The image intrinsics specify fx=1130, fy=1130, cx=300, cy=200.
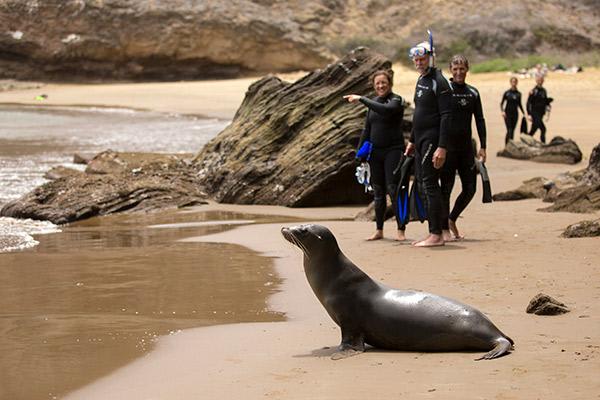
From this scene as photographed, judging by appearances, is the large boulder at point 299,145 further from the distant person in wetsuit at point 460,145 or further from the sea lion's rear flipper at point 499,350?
the sea lion's rear flipper at point 499,350

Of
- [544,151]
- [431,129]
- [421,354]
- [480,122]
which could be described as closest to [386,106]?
[431,129]

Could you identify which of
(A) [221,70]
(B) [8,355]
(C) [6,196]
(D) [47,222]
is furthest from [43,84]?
(B) [8,355]

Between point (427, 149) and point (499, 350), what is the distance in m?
4.32

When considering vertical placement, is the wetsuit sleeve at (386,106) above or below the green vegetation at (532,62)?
below

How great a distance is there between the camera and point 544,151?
1862cm

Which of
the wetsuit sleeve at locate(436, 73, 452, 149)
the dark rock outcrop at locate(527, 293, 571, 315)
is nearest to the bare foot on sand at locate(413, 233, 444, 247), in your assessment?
the wetsuit sleeve at locate(436, 73, 452, 149)

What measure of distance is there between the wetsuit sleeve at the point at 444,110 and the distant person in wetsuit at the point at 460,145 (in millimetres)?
261

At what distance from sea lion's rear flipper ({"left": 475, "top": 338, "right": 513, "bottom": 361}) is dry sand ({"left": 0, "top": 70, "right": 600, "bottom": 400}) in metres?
0.06

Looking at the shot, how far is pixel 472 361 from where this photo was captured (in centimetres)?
557

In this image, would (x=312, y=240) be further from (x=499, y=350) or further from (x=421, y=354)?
(x=499, y=350)

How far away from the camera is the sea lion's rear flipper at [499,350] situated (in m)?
5.53

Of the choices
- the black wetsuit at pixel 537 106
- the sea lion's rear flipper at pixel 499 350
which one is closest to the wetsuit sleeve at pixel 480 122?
the sea lion's rear flipper at pixel 499 350

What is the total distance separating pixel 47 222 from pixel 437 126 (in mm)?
5616

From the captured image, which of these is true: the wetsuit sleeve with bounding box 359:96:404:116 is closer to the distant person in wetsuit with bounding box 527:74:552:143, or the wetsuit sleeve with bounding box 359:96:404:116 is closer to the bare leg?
the bare leg
